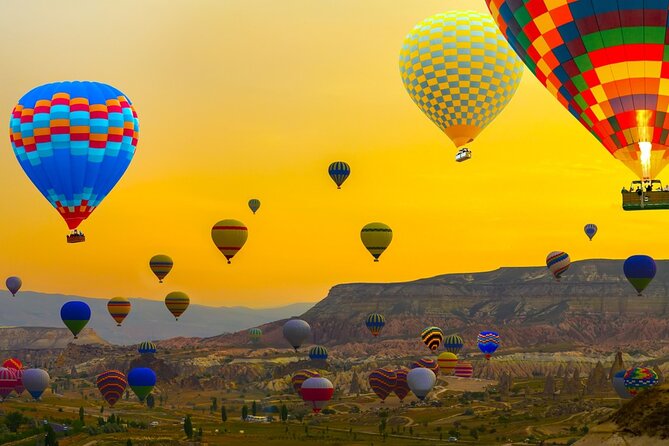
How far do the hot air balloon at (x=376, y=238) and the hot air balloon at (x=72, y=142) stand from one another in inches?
1574

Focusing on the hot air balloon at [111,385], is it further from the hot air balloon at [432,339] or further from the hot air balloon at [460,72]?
the hot air balloon at [460,72]

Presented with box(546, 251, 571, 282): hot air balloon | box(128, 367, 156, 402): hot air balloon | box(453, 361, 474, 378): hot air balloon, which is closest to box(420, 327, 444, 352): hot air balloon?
box(453, 361, 474, 378): hot air balloon

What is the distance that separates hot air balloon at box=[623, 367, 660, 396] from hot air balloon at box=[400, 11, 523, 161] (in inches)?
1521

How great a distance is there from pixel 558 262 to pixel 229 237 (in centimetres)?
5829

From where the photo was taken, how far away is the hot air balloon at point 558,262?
147m

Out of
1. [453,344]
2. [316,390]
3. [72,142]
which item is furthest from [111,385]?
[453,344]

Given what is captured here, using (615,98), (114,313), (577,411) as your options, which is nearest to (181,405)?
(114,313)

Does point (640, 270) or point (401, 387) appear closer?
point (640, 270)

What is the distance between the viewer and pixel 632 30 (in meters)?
44.5

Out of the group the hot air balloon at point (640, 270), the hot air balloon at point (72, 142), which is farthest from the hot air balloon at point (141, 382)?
the hot air balloon at point (640, 270)

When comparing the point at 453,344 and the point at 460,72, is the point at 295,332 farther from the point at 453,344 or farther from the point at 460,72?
the point at 460,72

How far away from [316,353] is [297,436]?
Answer: 80.5 m

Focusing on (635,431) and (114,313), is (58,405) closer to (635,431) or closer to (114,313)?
(114,313)

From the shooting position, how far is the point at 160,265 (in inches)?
5340
